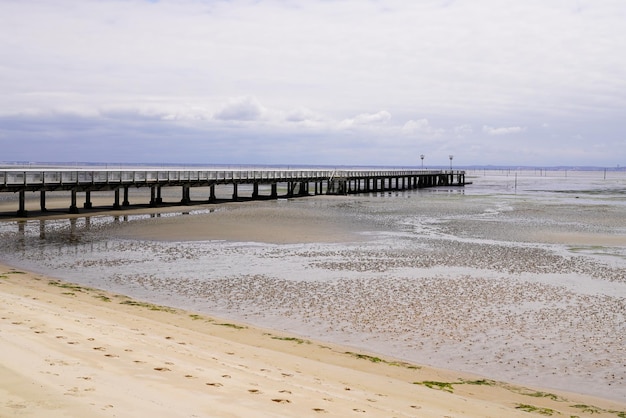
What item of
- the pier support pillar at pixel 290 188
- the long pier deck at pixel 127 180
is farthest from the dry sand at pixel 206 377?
the pier support pillar at pixel 290 188

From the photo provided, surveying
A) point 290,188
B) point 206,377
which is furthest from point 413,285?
point 290,188

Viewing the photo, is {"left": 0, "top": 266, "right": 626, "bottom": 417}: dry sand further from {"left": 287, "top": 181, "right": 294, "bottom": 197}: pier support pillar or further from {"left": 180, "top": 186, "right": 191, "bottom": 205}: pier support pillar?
{"left": 287, "top": 181, "right": 294, "bottom": 197}: pier support pillar

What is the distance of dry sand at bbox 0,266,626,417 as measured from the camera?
6.18m

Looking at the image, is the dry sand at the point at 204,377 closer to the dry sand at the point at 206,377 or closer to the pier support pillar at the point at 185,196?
the dry sand at the point at 206,377

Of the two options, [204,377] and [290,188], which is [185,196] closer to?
[290,188]

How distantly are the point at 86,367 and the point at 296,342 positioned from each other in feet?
16.8

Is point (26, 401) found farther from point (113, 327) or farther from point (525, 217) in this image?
point (525, 217)

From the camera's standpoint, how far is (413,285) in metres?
18.2

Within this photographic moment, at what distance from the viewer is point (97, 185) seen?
40250 mm

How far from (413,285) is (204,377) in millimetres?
11557

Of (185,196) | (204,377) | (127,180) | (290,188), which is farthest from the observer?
(290,188)

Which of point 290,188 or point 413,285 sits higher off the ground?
point 290,188

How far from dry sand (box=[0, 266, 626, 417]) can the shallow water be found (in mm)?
1257

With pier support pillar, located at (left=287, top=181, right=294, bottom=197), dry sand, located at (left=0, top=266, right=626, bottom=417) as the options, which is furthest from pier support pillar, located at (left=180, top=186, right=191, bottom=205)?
dry sand, located at (left=0, top=266, right=626, bottom=417)
